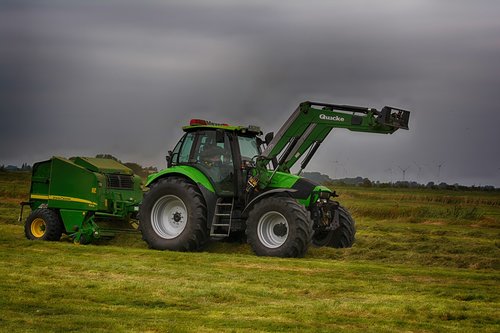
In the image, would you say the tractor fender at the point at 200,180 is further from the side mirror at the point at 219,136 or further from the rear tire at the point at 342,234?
the rear tire at the point at 342,234

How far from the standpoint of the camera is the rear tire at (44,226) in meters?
18.7

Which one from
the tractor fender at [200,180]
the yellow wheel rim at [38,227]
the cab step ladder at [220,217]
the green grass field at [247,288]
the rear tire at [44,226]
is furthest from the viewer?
the yellow wheel rim at [38,227]

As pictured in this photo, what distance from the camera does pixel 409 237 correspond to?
63.5 feet

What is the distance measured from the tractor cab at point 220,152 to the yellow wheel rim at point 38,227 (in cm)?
350

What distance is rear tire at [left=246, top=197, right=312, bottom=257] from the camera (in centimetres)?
1609

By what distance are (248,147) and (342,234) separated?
285cm

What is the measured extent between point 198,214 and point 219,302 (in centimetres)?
633

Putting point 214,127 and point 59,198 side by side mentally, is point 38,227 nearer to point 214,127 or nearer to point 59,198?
point 59,198

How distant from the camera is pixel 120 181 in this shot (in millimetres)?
19438

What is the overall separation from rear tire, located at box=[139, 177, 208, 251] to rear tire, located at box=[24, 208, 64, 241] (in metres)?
2.16

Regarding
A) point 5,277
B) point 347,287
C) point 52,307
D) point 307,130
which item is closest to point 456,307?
point 347,287

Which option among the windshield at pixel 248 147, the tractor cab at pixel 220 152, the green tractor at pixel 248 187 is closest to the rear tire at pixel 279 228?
the green tractor at pixel 248 187

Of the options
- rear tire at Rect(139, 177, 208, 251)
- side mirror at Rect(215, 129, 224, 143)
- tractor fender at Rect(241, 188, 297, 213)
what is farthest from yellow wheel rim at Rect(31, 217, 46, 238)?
tractor fender at Rect(241, 188, 297, 213)

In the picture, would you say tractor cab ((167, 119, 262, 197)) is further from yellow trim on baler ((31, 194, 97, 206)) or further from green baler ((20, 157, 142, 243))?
yellow trim on baler ((31, 194, 97, 206))
